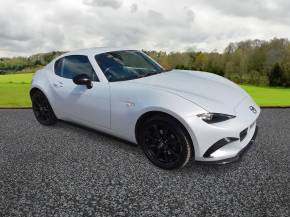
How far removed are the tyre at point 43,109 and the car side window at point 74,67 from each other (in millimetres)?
692

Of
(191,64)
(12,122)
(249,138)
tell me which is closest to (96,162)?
(249,138)

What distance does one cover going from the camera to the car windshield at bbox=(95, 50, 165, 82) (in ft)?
13.6

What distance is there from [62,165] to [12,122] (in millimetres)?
3199

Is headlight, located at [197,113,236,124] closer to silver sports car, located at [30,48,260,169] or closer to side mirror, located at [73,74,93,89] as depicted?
silver sports car, located at [30,48,260,169]

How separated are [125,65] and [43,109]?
214 centimetres

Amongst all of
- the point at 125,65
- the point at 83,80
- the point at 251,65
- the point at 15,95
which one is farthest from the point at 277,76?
the point at 83,80

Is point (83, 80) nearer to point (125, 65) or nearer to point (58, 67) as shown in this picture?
point (125, 65)

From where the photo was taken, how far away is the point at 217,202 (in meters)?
2.91

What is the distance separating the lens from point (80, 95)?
4.37 meters

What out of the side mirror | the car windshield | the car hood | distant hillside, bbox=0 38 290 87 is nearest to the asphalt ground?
the car hood

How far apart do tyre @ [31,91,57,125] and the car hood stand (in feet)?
7.43

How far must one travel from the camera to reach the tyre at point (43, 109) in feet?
17.7

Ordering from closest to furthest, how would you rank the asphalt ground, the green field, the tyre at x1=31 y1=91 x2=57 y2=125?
the asphalt ground < the tyre at x1=31 y1=91 x2=57 y2=125 < the green field

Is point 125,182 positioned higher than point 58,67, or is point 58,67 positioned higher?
point 58,67
